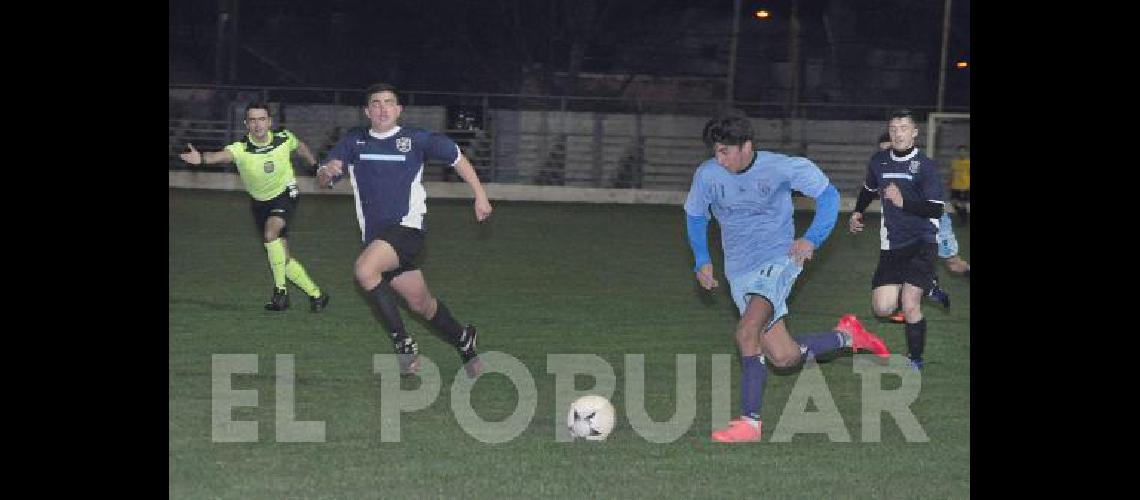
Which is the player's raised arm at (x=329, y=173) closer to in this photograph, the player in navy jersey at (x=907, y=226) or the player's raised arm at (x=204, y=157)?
the player's raised arm at (x=204, y=157)

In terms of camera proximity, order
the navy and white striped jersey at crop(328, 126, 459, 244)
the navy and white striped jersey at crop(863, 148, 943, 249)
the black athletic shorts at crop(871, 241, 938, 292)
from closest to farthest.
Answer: the navy and white striped jersey at crop(328, 126, 459, 244)
the navy and white striped jersey at crop(863, 148, 943, 249)
the black athletic shorts at crop(871, 241, 938, 292)

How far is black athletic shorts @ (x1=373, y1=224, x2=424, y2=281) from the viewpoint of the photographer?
36.5 feet

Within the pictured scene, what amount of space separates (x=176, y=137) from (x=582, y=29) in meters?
11.5

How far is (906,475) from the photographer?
8.16 meters

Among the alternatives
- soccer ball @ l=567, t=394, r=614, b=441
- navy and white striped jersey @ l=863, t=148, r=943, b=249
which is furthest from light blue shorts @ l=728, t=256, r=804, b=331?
navy and white striped jersey @ l=863, t=148, r=943, b=249

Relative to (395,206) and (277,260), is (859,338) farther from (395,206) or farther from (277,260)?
(277,260)

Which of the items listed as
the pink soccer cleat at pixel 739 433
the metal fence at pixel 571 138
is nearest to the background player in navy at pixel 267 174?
the pink soccer cleat at pixel 739 433

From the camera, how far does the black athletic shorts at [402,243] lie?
11133 millimetres

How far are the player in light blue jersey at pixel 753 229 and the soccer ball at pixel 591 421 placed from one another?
579mm

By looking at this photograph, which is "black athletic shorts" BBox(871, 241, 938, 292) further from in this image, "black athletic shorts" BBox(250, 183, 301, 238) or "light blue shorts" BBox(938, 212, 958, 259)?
"black athletic shorts" BBox(250, 183, 301, 238)

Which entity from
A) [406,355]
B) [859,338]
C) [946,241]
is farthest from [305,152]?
[859,338]

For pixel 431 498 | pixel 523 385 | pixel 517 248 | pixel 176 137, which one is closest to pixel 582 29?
pixel 176 137

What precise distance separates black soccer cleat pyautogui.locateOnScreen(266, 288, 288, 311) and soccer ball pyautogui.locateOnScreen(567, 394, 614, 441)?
6.41 meters

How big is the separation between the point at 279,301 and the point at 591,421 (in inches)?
258
